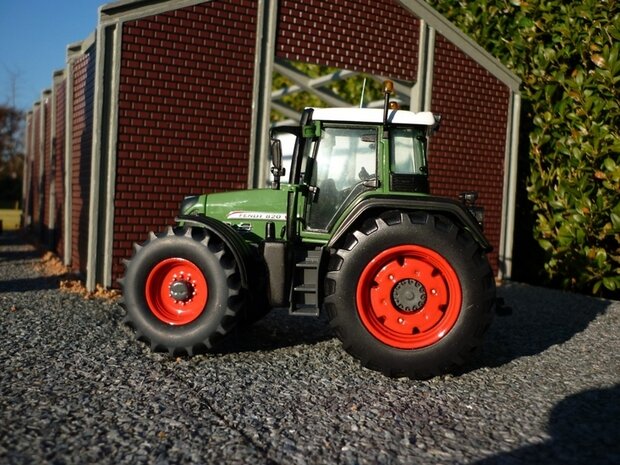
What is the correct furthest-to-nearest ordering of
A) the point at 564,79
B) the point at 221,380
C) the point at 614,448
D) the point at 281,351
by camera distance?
1. the point at 564,79
2. the point at 281,351
3. the point at 221,380
4. the point at 614,448

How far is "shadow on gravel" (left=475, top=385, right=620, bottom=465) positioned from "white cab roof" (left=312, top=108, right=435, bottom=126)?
2407 mm

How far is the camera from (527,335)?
6543 millimetres

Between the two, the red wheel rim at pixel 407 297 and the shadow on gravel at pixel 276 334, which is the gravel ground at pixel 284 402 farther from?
the red wheel rim at pixel 407 297

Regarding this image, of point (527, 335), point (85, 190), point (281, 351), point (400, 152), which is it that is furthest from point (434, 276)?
point (85, 190)

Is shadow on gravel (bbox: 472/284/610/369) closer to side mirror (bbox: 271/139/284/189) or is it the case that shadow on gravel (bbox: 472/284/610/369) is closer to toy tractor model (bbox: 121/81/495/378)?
toy tractor model (bbox: 121/81/495/378)

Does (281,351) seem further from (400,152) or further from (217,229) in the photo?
(400,152)

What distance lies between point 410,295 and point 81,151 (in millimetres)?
5898

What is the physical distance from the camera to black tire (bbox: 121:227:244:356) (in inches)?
189

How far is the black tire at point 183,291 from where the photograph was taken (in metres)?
4.80

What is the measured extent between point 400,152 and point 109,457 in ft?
10.6

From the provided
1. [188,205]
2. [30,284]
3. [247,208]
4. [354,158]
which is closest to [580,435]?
[354,158]

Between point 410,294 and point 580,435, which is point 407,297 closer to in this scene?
point 410,294

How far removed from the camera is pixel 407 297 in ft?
15.5

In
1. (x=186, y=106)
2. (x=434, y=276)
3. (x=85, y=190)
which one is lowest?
(x=434, y=276)
